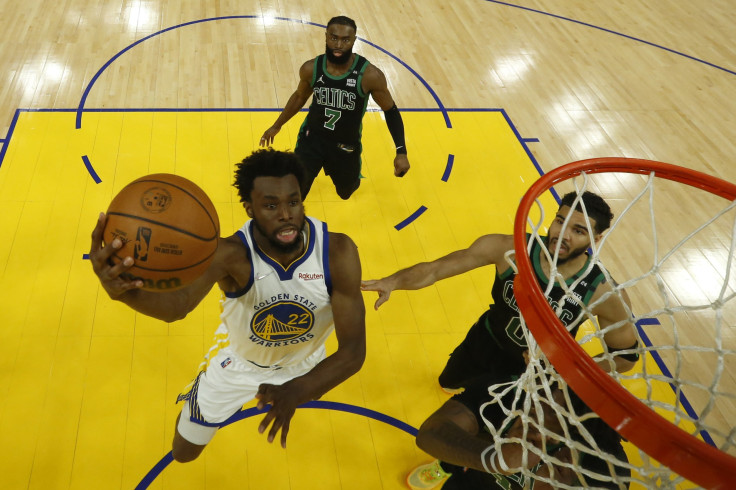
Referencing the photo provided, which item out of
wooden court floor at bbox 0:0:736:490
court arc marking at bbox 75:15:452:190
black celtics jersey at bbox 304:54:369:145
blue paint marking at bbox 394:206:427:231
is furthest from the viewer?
court arc marking at bbox 75:15:452:190

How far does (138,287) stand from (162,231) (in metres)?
0.24

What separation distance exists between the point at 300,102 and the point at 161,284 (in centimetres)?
303

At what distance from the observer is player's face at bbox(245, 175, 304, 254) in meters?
2.93

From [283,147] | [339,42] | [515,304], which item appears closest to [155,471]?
[515,304]

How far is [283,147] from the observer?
6.31 m

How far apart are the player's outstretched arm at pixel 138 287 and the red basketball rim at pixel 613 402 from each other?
1.37 m

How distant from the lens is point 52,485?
3.66 meters

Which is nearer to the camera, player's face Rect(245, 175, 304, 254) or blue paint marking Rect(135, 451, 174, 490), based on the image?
player's face Rect(245, 175, 304, 254)

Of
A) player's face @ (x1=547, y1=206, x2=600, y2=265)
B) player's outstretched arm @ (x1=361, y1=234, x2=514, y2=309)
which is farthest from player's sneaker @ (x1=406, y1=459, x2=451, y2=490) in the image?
player's face @ (x1=547, y1=206, x2=600, y2=265)

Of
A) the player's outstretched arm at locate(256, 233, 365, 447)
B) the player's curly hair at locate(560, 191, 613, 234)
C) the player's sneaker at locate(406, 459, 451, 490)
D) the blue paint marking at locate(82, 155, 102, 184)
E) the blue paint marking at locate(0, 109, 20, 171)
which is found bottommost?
the blue paint marking at locate(0, 109, 20, 171)

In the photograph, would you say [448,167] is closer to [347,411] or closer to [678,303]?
[678,303]

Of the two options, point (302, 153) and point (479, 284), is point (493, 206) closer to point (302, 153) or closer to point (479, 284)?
point (479, 284)

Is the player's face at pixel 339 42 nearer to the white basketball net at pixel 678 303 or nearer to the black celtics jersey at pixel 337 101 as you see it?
the black celtics jersey at pixel 337 101

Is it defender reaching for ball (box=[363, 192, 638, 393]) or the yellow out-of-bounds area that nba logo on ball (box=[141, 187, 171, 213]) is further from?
the yellow out-of-bounds area
